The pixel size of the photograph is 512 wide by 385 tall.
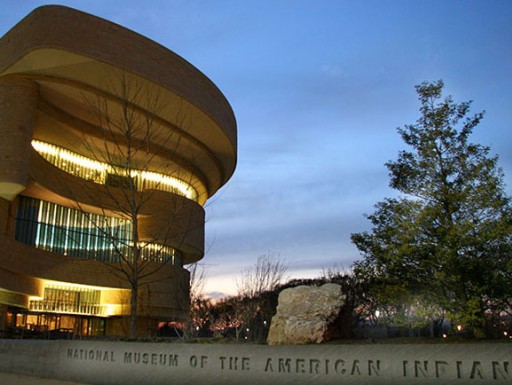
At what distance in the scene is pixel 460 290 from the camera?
1282 centimetres

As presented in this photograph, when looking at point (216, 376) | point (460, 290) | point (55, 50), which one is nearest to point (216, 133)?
point (55, 50)

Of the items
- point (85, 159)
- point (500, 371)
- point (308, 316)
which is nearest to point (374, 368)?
point (500, 371)

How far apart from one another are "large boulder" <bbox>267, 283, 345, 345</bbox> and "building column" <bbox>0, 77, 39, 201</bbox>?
20.9 metres

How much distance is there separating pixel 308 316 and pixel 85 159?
29.6 metres

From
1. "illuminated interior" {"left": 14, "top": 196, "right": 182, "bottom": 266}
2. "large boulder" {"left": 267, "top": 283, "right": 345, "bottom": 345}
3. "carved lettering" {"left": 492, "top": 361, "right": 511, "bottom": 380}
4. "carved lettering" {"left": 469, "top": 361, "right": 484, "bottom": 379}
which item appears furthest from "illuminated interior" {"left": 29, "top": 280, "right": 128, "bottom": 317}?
"carved lettering" {"left": 492, "top": 361, "right": 511, "bottom": 380}

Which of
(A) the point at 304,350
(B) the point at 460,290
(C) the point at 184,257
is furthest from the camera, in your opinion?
(C) the point at 184,257

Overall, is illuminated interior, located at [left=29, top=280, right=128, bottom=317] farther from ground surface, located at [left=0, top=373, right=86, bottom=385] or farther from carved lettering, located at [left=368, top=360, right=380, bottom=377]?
carved lettering, located at [left=368, top=360, right=380, bottom=377]

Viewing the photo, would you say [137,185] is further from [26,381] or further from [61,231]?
[26,381]

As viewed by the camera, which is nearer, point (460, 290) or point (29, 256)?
point (460, 290)

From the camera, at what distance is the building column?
87.4ft

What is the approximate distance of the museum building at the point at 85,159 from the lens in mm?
27312

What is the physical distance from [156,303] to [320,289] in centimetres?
2797

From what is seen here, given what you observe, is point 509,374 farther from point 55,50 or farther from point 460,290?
point 55,50

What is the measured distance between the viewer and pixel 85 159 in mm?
36281
